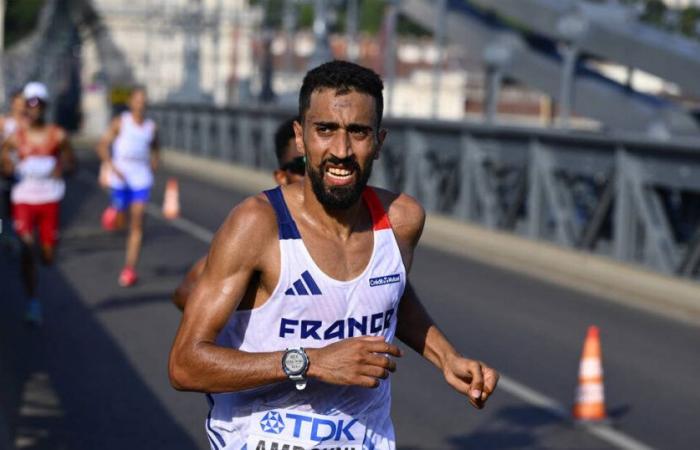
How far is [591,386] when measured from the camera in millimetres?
9344

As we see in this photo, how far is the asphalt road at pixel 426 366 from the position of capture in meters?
9.15

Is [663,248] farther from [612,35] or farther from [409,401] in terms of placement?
[612,35]

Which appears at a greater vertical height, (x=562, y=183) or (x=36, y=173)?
(x=36, y=173)

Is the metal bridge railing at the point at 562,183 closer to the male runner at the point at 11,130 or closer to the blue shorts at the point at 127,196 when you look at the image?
the blue shorts at the point at 127,196

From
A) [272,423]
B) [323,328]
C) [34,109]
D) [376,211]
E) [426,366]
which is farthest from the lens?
[34,109]

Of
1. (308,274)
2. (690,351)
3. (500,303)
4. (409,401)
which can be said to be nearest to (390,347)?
(308,274)

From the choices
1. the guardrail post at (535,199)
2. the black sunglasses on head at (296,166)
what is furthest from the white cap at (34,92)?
the guardrail post at (535,199)

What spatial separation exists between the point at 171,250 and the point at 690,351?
8.41 meters

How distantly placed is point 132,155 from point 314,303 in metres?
12.9

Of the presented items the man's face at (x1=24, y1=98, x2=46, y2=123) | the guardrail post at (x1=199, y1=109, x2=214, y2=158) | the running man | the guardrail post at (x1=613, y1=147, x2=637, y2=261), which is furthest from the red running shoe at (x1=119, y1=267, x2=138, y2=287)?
the guardrail post at (x1=199, y1=109, x2=214, y2=158)

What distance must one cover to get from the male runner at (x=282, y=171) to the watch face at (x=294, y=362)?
1365 millimetres

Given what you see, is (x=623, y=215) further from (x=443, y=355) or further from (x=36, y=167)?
(x=443, y=355)

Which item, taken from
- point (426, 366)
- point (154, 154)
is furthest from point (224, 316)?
point (154, 154)

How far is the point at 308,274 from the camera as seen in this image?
4.35 metres
